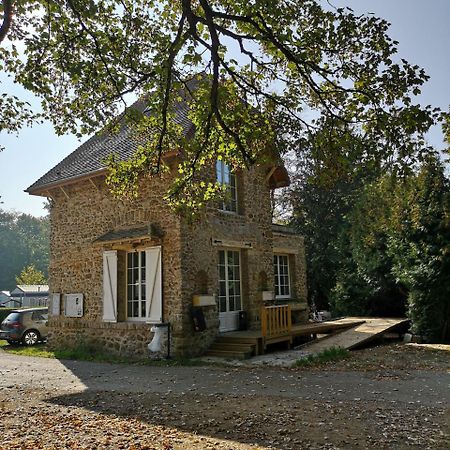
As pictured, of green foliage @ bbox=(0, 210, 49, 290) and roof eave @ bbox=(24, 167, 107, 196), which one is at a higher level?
green foliage @ bbox=(0, 210, 49, 290)

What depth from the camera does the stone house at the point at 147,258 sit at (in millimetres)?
10758

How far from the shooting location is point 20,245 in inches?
2399

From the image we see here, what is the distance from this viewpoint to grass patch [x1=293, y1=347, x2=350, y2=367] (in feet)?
31.0

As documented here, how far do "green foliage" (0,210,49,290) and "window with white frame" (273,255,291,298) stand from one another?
4702 cm

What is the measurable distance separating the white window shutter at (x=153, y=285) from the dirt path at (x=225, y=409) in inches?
66.0

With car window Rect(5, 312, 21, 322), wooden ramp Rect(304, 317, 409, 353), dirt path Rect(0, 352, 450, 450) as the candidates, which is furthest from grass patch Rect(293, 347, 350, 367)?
car window Rect(5, 312, 21, 322)

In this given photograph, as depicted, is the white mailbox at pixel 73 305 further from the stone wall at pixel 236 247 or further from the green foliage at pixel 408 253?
the green foliage at pixel 408 253

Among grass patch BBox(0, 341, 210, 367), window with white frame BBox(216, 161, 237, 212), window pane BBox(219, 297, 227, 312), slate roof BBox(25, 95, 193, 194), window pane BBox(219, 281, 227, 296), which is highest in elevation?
slate roof BBox(25, 95, 193, 194)

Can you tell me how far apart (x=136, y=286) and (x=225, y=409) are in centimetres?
612

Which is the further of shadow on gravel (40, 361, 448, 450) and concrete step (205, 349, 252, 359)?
concrete step (205, 349, 252, 359)

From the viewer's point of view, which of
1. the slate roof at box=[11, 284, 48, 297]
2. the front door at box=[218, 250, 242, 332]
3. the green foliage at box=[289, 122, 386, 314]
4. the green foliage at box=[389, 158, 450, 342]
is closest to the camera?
the front door at box=[218, 250, 242, 332]

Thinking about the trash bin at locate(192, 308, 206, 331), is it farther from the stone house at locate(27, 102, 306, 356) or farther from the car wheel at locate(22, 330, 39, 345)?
the car wheel at locate(22, 330, 39, 345)

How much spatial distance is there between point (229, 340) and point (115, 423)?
225 inches

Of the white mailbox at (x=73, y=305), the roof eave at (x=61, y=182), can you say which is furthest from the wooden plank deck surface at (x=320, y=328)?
the roof eave at (x=61, y=182)
